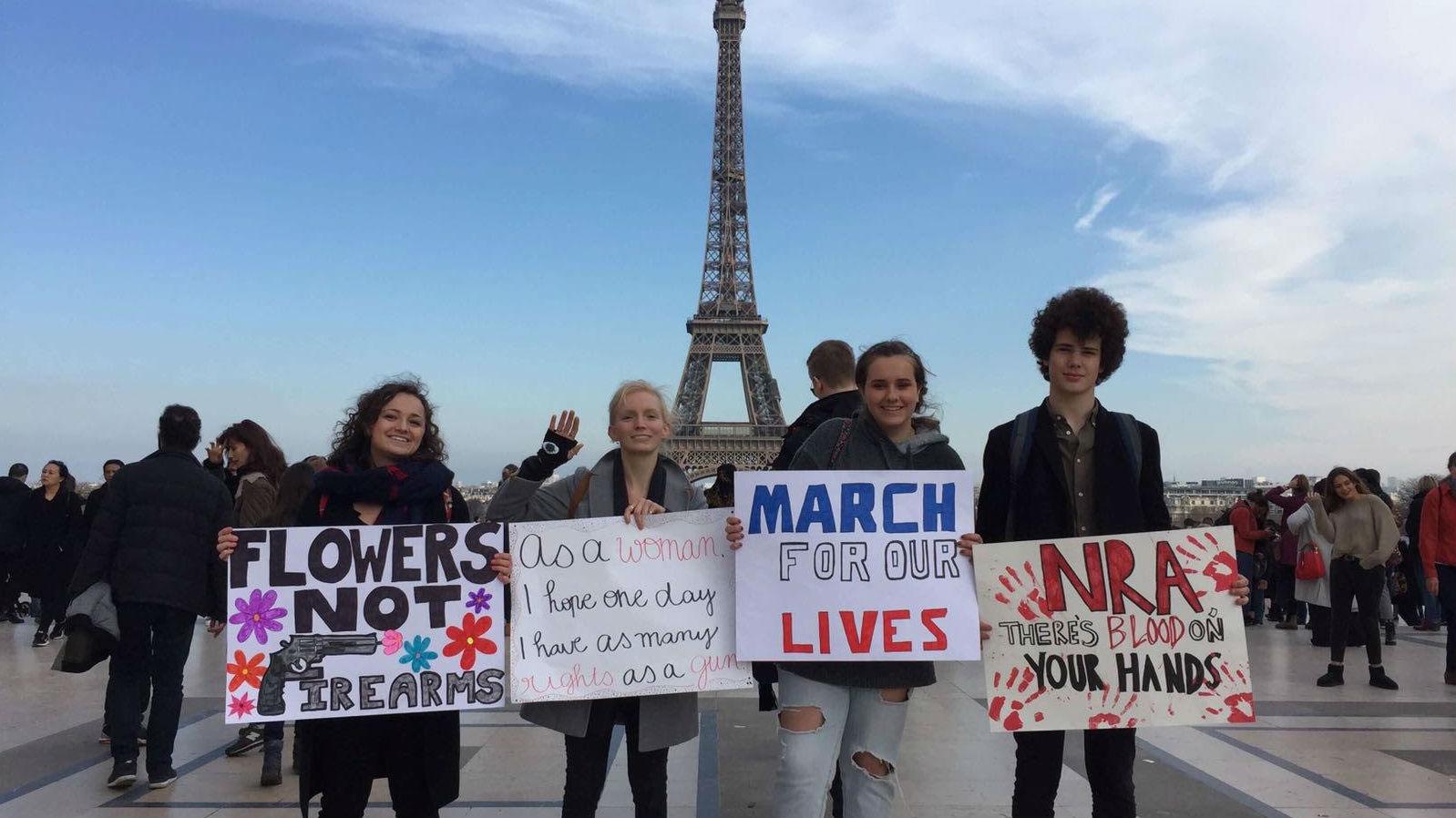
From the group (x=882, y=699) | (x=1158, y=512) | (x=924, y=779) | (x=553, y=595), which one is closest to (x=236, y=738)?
(x=553, y=595)

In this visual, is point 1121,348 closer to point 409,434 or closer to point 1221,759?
point 409,434

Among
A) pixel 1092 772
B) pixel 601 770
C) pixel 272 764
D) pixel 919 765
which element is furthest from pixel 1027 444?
pixel 272 764

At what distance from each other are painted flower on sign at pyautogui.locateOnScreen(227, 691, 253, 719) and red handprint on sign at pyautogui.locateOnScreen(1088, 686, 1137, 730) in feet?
9.98

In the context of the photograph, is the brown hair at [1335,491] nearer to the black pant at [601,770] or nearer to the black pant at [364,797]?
the black pant at [601,770]

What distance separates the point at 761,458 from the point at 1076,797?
49.9 metres

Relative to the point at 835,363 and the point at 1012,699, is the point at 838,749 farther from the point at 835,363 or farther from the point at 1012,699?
the point at 835,363

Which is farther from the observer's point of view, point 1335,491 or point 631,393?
point 1335,491

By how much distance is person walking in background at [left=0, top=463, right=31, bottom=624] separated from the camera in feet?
36.5

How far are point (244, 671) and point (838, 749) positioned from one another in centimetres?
220

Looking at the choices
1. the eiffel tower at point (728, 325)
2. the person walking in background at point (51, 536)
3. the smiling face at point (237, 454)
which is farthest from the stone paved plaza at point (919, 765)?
the eiffel tower at point (728, 325)

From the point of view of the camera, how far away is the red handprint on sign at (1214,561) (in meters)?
3.68

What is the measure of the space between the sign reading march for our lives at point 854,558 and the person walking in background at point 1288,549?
9733mm

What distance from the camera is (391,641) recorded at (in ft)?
12.5

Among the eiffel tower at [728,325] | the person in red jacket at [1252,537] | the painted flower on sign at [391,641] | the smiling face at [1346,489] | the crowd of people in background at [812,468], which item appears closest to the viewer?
the crowd of people in background at [812,468]
